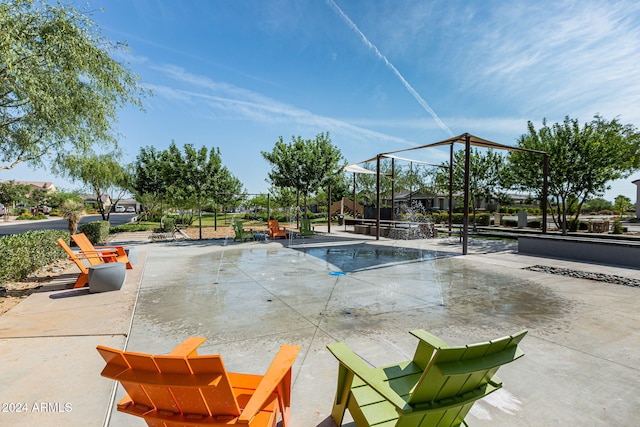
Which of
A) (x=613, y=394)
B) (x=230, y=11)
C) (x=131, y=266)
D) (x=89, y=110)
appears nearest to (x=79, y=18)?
(x=89, y=110)

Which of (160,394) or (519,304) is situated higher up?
(160,394)

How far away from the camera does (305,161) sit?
19562mm

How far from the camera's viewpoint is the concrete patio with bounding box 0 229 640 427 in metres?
2.69

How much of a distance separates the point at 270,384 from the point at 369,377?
0.59m

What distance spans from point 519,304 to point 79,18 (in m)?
9.31

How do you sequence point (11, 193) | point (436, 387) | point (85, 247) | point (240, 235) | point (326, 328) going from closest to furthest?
1. point (436, 387)
2. point (326, 328)
3. point (85, 247)
4. point (240, 235)
5. point (11, 193)

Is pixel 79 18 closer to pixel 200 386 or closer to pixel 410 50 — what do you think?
pixel 200 386

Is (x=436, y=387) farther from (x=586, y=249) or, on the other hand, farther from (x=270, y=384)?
(x=586, y=249)

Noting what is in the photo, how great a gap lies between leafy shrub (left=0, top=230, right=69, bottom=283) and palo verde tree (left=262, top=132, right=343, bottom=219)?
40.7 ft

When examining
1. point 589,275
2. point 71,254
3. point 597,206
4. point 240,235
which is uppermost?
point 597,206

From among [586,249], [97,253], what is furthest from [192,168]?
[586,249]

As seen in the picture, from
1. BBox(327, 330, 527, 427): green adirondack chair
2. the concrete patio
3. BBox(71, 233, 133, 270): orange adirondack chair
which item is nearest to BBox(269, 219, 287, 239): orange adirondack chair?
the concrete patio

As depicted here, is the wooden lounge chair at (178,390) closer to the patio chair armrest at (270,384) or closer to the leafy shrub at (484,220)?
the patio chair armrest at (270,384)

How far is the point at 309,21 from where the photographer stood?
1349cm
